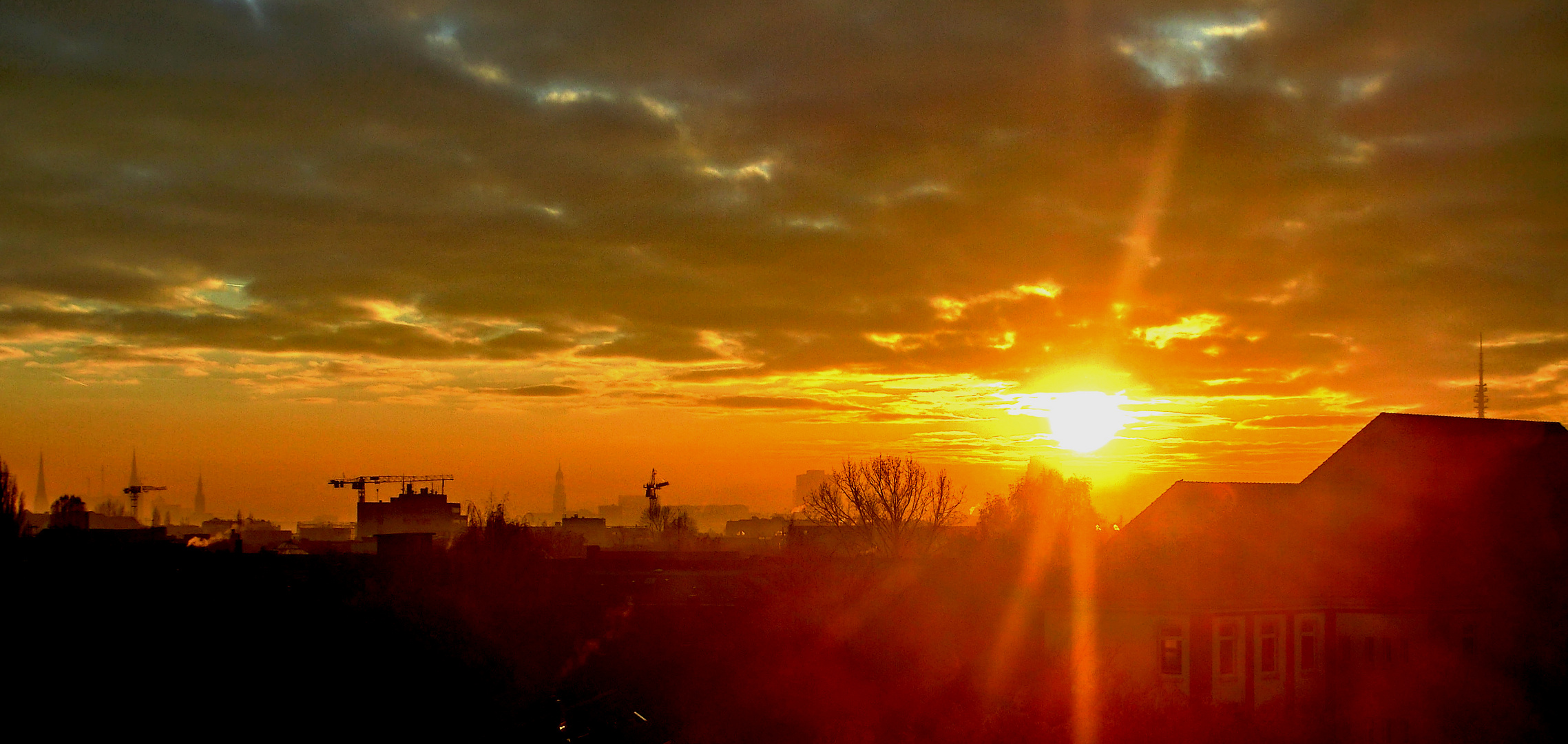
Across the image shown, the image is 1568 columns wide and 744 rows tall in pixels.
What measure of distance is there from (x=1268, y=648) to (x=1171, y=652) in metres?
4.79

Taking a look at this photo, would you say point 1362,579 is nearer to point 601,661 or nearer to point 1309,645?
point 1309,645

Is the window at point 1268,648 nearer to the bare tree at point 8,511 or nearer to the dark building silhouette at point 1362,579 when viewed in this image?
the dark building silhouette at point 1362,579

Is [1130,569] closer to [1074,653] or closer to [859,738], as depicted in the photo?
[1074,653]

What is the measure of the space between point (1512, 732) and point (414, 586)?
50053mm

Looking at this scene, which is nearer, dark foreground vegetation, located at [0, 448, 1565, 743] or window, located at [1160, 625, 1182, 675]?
dark foreground vegetation, located at [0, 448, 1565, 743]

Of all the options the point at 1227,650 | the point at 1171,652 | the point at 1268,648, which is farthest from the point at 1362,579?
the point at 1171,652

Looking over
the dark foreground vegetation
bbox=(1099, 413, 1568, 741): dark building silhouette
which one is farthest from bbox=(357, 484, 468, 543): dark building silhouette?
bbox=(1099, 413, 1568, 741): dark building silhouette

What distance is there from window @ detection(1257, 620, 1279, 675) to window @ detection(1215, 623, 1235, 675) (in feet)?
4.57

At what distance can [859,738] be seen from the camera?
126 ft

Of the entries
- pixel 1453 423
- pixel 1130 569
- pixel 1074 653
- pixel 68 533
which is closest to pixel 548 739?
pixel 1074 653

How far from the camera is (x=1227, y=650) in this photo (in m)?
39.7

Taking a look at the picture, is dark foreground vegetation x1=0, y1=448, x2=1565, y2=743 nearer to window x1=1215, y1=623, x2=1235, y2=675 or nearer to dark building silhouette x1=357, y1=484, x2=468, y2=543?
window x1=1215, y1=623, x2=1235, y2=675

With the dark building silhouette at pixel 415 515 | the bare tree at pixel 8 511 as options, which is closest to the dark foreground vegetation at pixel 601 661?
the bare tree at pixel 8 511

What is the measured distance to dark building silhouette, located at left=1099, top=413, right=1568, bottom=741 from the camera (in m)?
39.9
